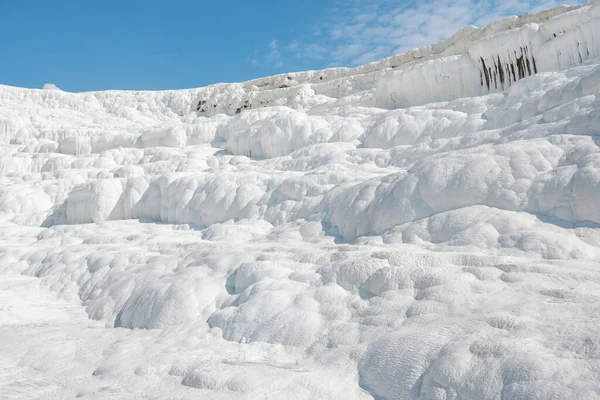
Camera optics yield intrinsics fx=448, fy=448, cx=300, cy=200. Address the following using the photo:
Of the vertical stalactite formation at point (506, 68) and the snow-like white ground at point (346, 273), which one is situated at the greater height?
the vertical stalactite formation at point (506, 68)

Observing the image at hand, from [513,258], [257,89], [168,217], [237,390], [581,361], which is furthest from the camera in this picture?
[257,89]

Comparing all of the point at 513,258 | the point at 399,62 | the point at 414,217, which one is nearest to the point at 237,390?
the point at 513,258

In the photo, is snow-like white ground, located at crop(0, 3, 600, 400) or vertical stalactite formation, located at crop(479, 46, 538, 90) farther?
vertical stalactite formation, located at crop(479, 46, 538, 90)

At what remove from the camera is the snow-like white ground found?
339 cm

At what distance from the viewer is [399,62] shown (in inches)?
1088

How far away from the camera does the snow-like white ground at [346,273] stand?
3.39m

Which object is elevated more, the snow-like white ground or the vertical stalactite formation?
the vertical stalactite formation

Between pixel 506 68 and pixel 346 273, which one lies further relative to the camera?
pixel 506 68

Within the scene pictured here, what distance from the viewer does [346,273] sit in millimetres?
4832

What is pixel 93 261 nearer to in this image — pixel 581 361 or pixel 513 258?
pixel 513 258

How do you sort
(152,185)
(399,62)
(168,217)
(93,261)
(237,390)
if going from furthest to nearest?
(399,62)
(152,185)
(168,217)
(93,261)
(237,390)

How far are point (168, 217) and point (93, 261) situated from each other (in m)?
4.12

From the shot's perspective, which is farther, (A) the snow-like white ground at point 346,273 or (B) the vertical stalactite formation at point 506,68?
(B) the vertical stalactite formation at point 506,68

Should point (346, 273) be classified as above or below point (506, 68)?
below
